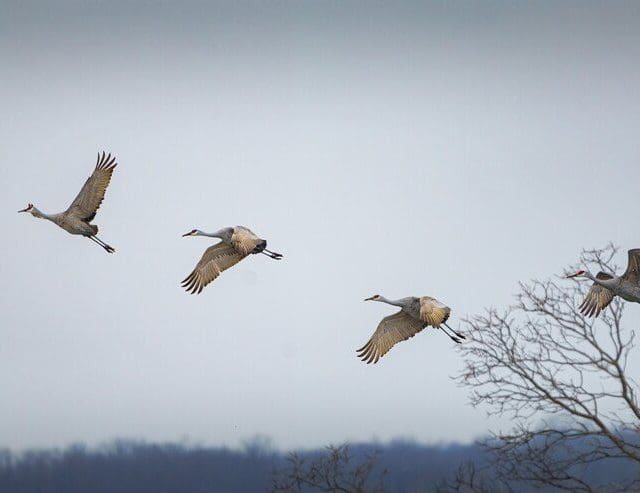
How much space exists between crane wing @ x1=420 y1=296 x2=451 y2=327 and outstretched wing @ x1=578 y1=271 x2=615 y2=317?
4.31 metres

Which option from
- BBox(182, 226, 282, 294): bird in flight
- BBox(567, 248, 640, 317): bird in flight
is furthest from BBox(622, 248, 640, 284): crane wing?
BBox(182, 226, 282, 294): bird in flight

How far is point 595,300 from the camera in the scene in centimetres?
3002

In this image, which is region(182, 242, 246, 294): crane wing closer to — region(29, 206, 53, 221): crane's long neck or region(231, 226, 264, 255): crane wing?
region(231, 226, 264, 255): crane wing

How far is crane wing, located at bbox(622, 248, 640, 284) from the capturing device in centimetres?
2786

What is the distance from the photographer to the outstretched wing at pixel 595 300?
2977cm

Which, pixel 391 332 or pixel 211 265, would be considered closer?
pixel 391 332

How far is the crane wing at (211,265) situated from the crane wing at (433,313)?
5337 mm

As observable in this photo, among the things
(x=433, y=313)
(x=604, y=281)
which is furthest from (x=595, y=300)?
(x=433, y=313)

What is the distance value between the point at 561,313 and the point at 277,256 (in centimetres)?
860

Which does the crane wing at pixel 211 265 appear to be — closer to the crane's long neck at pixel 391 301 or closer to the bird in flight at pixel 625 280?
the crane's long neck at pixel 391 301

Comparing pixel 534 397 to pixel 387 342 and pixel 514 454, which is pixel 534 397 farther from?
pixel 387 342

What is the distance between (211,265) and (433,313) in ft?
20.7

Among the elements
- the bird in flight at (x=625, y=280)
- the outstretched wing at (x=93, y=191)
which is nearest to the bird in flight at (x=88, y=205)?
the outstretched wing at (x=93, y=191)

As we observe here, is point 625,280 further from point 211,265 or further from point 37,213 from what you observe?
point 37,213
